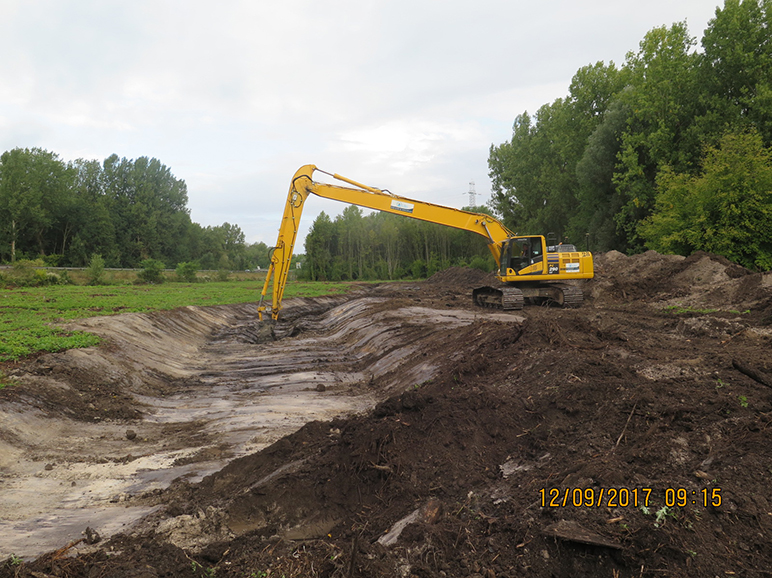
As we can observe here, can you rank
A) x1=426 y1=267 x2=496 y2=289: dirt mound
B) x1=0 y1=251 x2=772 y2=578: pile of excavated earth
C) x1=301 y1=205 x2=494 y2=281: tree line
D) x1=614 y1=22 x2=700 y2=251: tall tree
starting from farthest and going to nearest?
x1=301 y1=205 x2=494 y2=281: tree line
x1=426 y1=267 x2=496 y2=289: dirt mound
x1=614 y1=22 x2=700 y2=251: tall tree
x1=0 y1=251 x2=772 y2=578: pile of excavated earth

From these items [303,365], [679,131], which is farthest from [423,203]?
[679,131]

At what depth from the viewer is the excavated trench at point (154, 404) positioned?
548 centimetres

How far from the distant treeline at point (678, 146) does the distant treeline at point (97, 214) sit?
4787cm

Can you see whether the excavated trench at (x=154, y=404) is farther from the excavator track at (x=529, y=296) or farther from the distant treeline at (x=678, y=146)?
the distant treeline at (x=678, y=146)

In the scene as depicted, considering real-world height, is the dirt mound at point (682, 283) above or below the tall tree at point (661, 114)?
below

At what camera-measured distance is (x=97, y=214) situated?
66062 millimetres

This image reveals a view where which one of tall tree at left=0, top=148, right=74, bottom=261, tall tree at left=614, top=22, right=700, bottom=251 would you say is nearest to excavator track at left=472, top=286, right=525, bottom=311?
tall tree at left=614, top=22, right=700, bottom=251

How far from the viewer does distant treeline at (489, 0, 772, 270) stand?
851 inches

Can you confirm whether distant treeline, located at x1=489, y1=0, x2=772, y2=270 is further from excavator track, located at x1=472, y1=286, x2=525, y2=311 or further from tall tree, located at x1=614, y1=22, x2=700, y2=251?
excavator track, located at x1=472, y1=286, x2=525, y2=311

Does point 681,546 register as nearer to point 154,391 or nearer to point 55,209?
point 154,391

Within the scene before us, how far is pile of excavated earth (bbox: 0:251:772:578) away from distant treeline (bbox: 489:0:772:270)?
→ 45.0 ft

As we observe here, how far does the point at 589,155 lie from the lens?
3697 centimetres
